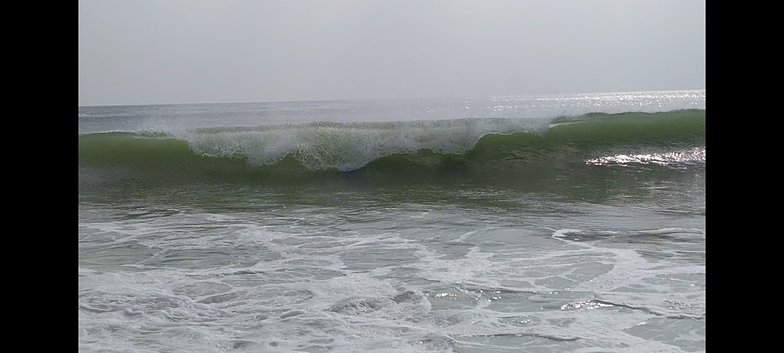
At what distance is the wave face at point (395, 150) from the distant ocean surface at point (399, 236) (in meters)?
0.03

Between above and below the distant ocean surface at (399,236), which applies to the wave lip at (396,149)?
above

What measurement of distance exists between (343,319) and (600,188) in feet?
16.9

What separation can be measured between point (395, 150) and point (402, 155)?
0.12m

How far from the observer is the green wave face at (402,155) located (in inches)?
308

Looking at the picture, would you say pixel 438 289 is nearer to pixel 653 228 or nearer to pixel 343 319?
pixel 343 319

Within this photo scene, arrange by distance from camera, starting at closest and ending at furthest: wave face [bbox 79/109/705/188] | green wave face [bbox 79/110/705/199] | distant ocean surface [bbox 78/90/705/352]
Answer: distant ocean surface [bbox 78/90/705/352] < green wave face [bbox 79/110/705/199] < wave face [bbox 79/109/705/188]

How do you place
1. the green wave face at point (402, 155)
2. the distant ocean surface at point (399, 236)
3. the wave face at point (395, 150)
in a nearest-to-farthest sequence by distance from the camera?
the distant ocean surface at point (399, 236)
the green wave face at point (402, 155)
the wave face at point (395, 150)

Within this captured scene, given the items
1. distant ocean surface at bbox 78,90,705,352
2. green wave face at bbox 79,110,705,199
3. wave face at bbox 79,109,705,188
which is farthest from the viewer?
wave face at bbox 79,109,705,188

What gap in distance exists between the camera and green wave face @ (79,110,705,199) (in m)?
7.82

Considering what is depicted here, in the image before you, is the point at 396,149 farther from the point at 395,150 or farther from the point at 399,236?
the point at 399,236

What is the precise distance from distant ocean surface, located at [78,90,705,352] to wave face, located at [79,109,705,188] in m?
0.03
